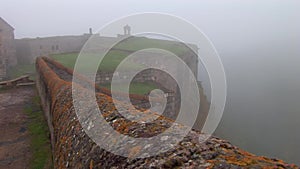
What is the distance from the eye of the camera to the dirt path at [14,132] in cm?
721

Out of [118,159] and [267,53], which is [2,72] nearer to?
[118,159]

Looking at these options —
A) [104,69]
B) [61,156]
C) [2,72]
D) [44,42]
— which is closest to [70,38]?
[44,42]

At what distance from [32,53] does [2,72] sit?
9.16 metres

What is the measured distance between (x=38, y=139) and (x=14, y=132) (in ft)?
4.39

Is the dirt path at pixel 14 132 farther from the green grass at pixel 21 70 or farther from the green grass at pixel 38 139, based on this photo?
the green grass at pixel 21 70

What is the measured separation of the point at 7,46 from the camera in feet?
119

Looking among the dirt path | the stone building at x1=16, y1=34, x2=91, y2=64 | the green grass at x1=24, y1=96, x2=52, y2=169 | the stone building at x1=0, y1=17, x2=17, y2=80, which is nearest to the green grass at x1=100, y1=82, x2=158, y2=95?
the green grass at x1=24, y1=96, x2=52, y2=169

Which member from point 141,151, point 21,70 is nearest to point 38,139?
point 141,151

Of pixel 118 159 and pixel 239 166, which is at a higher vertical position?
pixel 239 166

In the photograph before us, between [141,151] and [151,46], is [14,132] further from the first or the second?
[151,46]

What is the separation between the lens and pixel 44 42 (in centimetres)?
3962

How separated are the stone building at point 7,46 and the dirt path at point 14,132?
22.6 meters

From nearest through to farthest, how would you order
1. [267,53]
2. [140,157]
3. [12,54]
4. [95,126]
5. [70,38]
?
[140,157] < [95,126] < [12,54] < [70,38] < [267,53]

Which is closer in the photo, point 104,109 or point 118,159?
point 118,159
